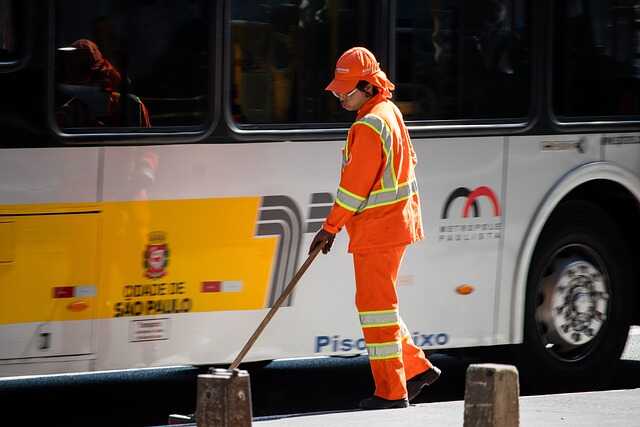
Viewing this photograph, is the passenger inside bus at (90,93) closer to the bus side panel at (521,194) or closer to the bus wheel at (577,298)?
the bus side panel at (521,194)

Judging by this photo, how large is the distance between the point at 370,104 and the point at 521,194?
1675 mm

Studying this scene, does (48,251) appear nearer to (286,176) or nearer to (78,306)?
(78,306)

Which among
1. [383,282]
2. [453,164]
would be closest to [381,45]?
[453,164]

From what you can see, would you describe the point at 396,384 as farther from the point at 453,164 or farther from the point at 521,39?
the point at 521,39

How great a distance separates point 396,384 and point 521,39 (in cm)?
253

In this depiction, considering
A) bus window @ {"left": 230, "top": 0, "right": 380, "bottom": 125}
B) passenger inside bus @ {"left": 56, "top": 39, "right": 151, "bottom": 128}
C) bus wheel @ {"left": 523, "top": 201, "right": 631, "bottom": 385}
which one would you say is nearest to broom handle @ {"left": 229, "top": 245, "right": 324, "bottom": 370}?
bus window @ {"left": 230, "top": 0, "right": 380, "bottom": 125}

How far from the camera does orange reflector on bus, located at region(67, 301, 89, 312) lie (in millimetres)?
7586

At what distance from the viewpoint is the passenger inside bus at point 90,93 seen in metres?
7.59

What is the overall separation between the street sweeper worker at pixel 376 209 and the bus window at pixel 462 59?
3.18 feet

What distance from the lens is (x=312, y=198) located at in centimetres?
820

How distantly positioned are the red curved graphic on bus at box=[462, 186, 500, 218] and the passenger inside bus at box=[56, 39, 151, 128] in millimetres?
2000

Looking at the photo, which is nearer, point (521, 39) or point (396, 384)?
point (396, 384)

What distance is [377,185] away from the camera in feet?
24.5

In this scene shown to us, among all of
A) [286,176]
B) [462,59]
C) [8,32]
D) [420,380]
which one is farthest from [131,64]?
[420,380]
